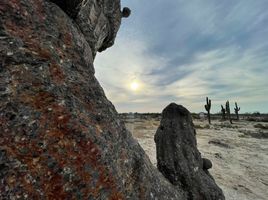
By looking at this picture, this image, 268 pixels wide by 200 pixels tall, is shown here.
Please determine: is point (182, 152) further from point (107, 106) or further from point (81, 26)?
point (81, 26)

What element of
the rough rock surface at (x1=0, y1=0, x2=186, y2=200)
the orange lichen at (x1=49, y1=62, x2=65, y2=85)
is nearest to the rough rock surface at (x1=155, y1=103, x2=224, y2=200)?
the rough rock surface at (x1=0, y1=0, x2=186, y2=200)

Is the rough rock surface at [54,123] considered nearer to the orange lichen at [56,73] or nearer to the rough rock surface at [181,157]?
the orange lichen at [56,73]

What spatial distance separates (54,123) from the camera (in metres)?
2.56

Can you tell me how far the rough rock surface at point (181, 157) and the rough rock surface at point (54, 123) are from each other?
5.49 feet

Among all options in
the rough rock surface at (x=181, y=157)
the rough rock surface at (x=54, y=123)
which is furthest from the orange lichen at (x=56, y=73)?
the rough rock surface at (x=181, y=157)

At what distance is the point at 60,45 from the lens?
3373 mm

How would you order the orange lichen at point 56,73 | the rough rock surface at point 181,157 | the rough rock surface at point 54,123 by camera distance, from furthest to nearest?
the rough rock surface at point 181,157
the orange lichen at point 56,73
the rough rock surface at point 54,123

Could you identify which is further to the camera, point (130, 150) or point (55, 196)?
point (130, 150)

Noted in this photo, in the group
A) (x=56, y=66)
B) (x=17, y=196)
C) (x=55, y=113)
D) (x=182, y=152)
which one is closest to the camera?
(x=17, y=196)

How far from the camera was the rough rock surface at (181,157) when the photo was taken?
5.33 meters

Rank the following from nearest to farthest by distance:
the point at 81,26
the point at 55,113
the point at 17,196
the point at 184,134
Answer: the point at 17,196
the point at 55,113
the point at 81,26
the point at 184,134

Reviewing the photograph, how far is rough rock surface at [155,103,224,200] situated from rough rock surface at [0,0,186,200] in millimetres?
1672

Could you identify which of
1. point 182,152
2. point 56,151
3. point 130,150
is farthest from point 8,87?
point 182,152

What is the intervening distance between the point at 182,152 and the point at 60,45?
13.7ft
